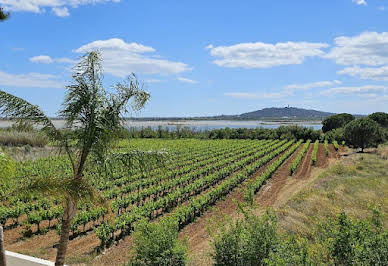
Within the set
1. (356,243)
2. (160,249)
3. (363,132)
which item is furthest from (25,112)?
(363,132)

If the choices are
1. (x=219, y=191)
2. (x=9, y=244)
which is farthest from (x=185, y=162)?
(x=9, y=244)

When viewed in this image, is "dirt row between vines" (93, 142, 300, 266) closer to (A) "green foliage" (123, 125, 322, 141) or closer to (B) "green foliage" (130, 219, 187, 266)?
(B) "green foliage" (130, 219, 187, 266)

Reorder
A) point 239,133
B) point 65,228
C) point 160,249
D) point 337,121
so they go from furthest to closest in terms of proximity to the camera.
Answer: point 337,121 < point 239,133 < point 65,228 < point 160,249

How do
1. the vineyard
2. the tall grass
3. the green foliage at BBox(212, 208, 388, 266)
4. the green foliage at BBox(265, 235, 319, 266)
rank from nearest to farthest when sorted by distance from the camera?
the green foliage at BBox(265, 235, 319, 266)
the green foliage at BBox(212, 208, 388, 266)
the vineyard
the tall grass

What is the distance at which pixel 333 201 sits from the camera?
51.5ft

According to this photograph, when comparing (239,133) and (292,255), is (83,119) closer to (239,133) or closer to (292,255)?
(292,255)

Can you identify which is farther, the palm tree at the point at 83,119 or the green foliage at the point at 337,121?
the green foliage at the point at 337,121

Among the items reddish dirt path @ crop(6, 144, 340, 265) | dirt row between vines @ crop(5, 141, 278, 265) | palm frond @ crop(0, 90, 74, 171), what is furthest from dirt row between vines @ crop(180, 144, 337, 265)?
palm frond @ crop(0, 90, 74, 171)

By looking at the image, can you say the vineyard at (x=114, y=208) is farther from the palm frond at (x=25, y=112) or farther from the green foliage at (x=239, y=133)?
the green foliage at (x=239, y=133)

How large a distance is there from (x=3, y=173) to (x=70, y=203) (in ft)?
5.42

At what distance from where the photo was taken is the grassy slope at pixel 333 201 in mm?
12688

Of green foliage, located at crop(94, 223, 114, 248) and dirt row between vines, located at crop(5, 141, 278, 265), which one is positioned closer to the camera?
dirt row between vines, located at crop(5, 141, 278, 265)

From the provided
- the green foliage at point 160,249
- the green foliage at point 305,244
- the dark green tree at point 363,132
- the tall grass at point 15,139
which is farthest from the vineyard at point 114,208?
the dark green tree at point 363,132

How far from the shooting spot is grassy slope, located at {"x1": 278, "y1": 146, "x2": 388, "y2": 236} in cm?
1269
